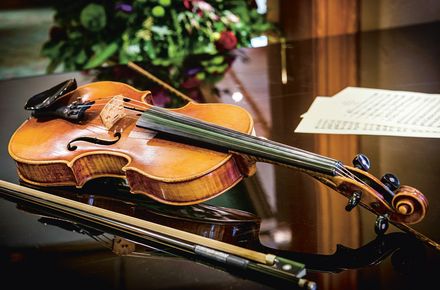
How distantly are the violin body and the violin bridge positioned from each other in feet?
0.03

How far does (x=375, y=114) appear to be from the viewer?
1.30m

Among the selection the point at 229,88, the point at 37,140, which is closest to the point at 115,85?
the point at 37,140

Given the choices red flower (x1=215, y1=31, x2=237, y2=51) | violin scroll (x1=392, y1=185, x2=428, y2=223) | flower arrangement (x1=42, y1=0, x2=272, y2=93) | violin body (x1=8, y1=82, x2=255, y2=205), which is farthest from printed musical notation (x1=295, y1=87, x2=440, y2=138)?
flower arrangement (x1=42, y1=0, x2=272, y2=93)

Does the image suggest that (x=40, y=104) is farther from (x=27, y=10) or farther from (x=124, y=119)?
(x=27, y=10)

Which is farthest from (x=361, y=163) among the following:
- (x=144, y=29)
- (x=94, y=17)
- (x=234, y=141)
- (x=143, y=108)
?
(x=94, y=17)

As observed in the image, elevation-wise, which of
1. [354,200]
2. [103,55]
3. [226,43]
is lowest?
[103,55]

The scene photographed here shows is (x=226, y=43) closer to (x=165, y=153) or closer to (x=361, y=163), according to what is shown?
(x=165, y=153)

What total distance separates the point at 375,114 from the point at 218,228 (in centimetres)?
54

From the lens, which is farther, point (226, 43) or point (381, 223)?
point (226, 43)

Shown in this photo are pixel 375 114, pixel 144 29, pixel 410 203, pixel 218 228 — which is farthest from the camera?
pixel 144 29

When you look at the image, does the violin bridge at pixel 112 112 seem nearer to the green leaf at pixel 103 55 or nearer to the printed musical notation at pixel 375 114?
the printed musical notation at pixel 375 114

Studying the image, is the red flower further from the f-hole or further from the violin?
the f-hole

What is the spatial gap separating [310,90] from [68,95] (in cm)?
60

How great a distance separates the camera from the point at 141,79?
5.55 feet
